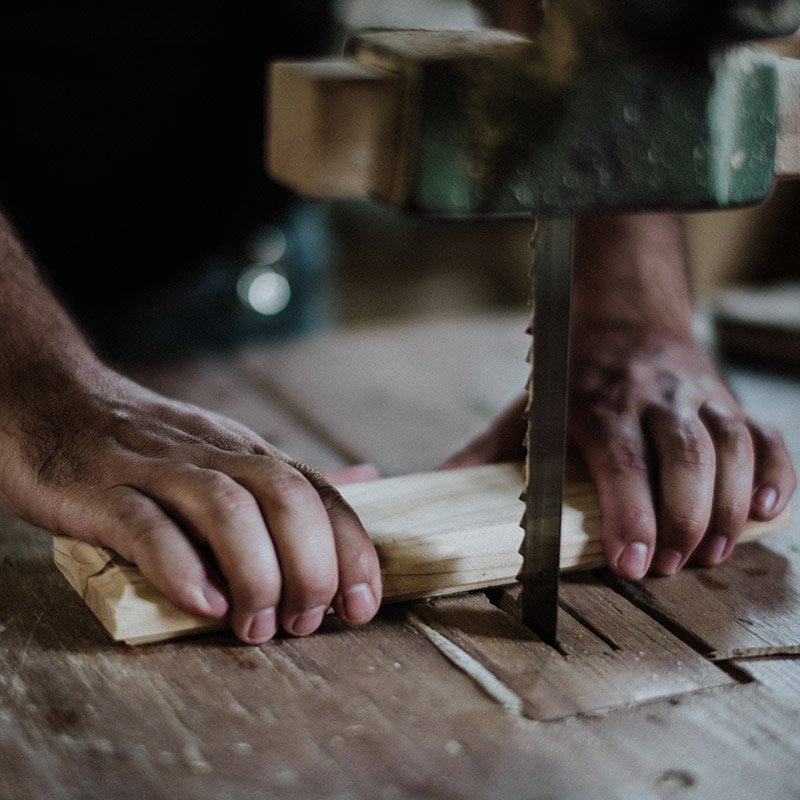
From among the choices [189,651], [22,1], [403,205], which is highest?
[22,1]

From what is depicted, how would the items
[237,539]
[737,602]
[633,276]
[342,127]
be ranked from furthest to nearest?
[633,276]
[737,602]
[237,539]
[342,127]

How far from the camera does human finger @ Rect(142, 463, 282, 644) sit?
26.7 inches

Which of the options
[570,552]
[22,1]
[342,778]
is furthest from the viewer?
[22,1]

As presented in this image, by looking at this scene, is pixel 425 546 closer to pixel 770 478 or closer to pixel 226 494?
pixel 226 494

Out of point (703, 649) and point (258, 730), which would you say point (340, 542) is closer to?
point (258, 730)

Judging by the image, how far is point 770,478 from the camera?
87 cm

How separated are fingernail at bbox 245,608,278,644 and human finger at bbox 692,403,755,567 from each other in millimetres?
332

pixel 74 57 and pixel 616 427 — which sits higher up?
pixel 74 57

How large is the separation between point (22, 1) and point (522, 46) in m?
1.05

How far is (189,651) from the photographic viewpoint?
70cm

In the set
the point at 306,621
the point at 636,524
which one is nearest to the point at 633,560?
the point at 636,524

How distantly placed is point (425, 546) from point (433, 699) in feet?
0.45

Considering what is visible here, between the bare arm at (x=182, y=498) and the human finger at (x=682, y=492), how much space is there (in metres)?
0.23

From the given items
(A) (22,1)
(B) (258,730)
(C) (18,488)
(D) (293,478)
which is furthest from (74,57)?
(B) (258,730)
